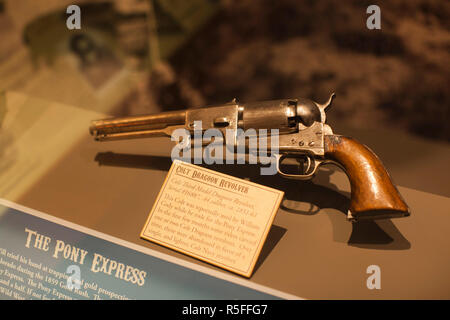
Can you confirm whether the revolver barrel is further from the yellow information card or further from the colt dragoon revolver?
the yellow information card

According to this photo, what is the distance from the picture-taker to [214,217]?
1210 mm

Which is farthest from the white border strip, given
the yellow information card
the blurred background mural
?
the blurred background mural

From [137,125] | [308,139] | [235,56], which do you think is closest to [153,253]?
[137,125]

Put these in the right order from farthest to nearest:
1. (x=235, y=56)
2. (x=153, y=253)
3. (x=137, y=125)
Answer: (x=235, y=56), (x=137, y=125), (x=153, y=253)

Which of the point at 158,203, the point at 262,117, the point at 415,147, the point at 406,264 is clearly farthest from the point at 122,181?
the point at 415,147

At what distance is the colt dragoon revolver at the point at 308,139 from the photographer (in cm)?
111

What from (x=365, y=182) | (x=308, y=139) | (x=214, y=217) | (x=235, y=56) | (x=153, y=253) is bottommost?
(x=153, y=253)

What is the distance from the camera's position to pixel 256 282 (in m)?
1.16

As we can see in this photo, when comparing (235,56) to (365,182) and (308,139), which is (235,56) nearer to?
(308,139)

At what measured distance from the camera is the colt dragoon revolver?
1111mm

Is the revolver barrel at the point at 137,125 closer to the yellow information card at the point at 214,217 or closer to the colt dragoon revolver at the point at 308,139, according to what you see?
the colt dragoon revolver at the point at 308,139

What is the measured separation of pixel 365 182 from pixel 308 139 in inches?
9.1
